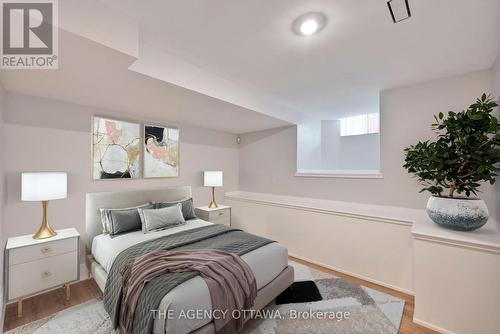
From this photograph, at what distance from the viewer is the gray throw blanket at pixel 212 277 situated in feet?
5.07

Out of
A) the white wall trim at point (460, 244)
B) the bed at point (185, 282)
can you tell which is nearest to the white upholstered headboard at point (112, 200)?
the bed at point (185, 282)

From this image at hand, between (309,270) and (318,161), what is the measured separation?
2.36m

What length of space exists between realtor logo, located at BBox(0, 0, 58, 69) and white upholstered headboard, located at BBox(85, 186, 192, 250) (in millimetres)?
1601

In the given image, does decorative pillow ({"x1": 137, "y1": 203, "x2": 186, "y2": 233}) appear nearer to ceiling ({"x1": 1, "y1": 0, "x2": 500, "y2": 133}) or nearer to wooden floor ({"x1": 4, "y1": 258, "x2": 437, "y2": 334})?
wooden floor ({"x1": 4, "y1": 258, "x2": 437, "y2": 334})

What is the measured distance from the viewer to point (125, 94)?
228 centimetres

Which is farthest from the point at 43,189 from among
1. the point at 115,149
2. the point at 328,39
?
the point at 328,39

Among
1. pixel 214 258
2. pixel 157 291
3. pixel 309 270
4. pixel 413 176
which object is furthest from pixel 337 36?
pixel 309 270

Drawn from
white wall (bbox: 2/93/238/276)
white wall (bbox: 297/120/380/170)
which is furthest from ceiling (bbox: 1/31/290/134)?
white wall (bbox: 297/120/380/170)

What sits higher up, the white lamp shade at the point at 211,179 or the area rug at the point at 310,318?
the white lamp shade at the point at 211,179

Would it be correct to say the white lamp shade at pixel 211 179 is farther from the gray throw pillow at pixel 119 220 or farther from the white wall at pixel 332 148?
the white wall at pixel 332 148

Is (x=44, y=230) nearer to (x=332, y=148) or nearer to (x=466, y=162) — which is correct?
(x=466, y=162)

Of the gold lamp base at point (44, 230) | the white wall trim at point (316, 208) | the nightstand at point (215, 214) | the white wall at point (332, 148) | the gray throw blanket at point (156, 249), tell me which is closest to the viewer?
the gray throw blanket at point (156, 249)

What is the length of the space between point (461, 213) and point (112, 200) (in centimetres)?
377

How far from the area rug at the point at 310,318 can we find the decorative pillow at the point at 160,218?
857 mm
